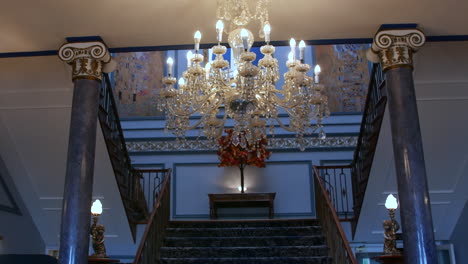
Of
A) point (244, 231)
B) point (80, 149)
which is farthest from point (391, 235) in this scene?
point (80, 149)

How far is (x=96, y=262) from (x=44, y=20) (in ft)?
8.47

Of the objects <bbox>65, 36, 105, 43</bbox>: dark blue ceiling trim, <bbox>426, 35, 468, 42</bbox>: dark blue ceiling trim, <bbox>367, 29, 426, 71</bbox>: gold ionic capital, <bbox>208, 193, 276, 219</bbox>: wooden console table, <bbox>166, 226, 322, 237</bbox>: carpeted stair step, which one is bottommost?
<bbox>166, 226, 322, 237</bbox>: carpeted stair step

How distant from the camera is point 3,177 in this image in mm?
7875

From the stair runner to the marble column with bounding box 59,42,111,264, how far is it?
2.13 meters

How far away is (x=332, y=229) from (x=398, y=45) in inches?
99.6

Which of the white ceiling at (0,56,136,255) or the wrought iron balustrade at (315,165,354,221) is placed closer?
the white ceiling at (0,56,136,255)

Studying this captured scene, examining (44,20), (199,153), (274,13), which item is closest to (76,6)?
(44,20)

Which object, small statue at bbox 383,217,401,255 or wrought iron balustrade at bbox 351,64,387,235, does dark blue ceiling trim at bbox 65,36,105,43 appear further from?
small statue at bbox 383,217,401,255

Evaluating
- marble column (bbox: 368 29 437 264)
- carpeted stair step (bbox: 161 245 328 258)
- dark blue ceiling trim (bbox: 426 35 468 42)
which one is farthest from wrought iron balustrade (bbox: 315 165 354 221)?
marble column (bbox: 368 29 437 264)

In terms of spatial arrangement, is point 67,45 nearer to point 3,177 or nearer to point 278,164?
point 3,177

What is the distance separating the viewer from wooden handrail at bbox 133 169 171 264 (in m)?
5.90

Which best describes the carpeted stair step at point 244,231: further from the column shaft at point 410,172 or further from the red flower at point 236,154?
the column shaft at point 410,172

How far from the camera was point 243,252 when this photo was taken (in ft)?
23.1

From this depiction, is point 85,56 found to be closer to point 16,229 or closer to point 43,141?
point 43,141
